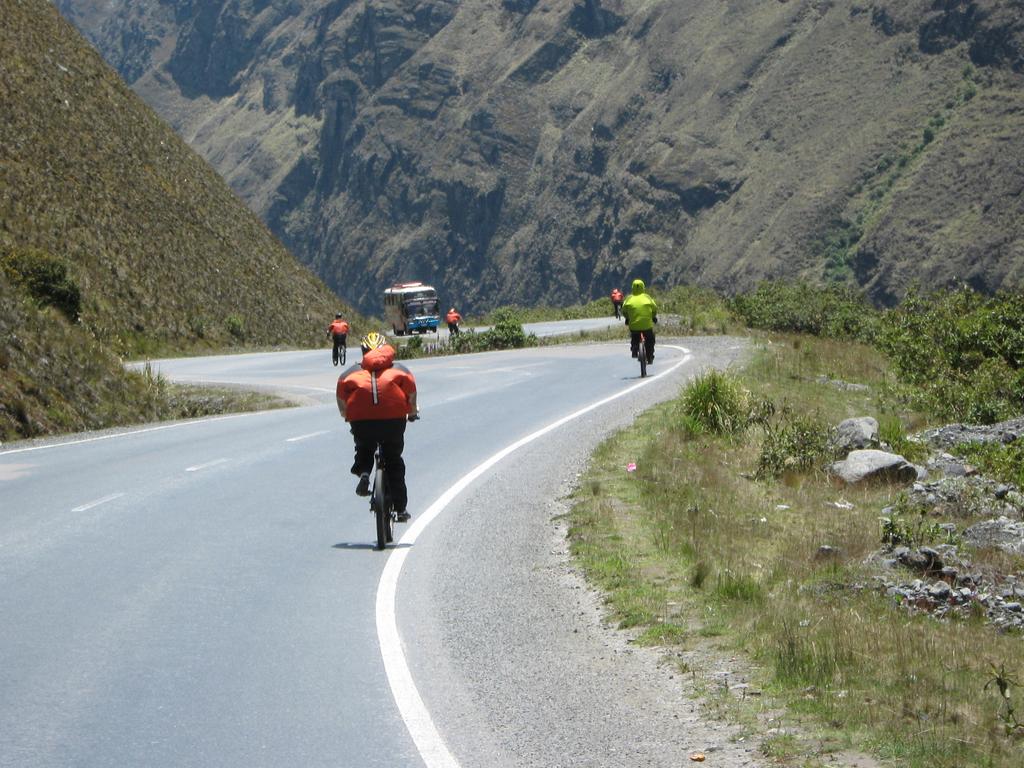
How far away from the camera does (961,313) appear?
3472cm

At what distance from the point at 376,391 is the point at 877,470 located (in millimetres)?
6661

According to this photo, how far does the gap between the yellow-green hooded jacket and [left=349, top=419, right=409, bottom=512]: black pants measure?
49.2ft

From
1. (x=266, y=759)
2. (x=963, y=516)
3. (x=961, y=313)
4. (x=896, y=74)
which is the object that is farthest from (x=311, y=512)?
(x=896, y=74)

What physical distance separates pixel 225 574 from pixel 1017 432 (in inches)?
518

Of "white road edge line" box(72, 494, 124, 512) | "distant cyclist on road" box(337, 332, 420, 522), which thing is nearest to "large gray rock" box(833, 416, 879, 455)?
"distant cyclist on road" box(337, 332, 420, 522)

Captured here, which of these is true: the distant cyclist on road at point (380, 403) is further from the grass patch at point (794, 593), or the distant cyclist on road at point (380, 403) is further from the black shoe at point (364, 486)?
the grass patch at point (794, 593)

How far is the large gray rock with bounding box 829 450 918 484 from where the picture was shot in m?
15.5

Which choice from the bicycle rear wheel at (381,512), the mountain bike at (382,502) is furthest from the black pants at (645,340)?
the bicycle rear wheel at (381,512)

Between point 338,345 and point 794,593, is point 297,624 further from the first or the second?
point 338,345

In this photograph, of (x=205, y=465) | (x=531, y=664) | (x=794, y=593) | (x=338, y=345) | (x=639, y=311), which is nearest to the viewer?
(x=531, y=664)

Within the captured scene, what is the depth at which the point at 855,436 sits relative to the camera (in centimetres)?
1784

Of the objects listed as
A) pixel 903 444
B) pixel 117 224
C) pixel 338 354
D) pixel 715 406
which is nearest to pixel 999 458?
pixel 903 444

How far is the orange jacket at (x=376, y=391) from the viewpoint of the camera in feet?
37.1

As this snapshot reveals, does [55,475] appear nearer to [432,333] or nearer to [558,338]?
[558,338]
